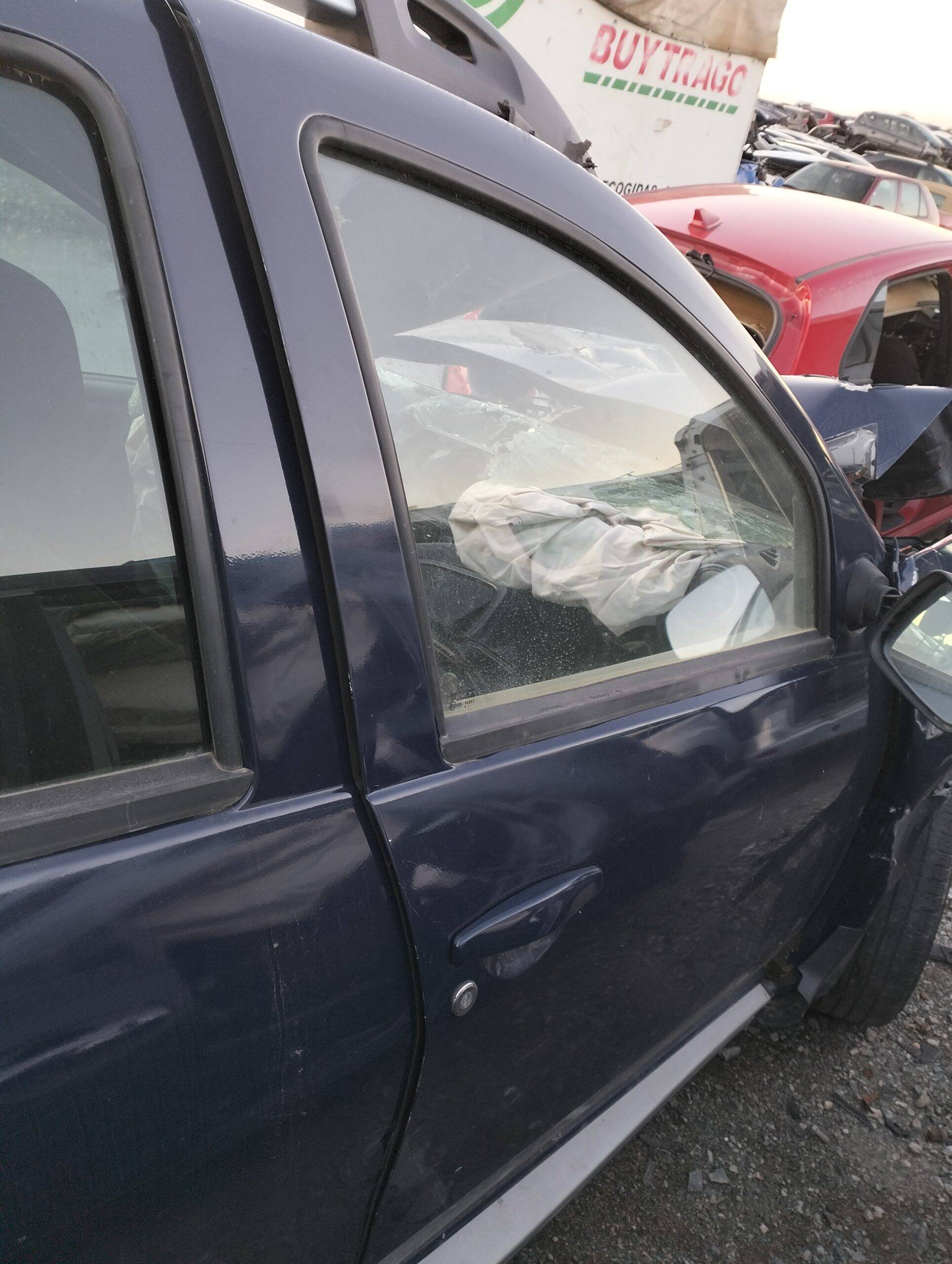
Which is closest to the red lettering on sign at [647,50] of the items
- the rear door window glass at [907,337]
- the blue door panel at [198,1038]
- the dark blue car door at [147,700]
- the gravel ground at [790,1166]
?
the rear door window glass at [907,337]

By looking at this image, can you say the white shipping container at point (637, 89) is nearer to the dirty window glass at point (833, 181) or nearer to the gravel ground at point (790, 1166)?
the dirty window glass at point (833, 181)

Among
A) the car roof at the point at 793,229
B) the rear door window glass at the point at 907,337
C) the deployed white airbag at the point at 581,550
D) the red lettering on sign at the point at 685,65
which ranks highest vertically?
the red lettering on sign at the point at 685,65

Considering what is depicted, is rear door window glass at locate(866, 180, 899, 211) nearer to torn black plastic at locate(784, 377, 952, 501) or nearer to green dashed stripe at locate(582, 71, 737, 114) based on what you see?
green dashed stripe at locate(582, 71, 737, 114)

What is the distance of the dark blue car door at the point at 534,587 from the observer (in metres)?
0.96

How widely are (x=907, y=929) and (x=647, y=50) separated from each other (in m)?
9.35

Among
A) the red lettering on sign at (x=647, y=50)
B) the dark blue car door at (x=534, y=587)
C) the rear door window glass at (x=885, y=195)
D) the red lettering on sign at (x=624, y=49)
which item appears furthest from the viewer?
the rear door window glass at (x=885, y=195)

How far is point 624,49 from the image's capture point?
8.62 metres

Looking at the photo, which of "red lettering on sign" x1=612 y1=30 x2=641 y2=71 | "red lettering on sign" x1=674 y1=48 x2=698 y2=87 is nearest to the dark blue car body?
"red lettering on sign" x1=612 y1=30 x2=641 y2=71

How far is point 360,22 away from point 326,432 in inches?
25.2

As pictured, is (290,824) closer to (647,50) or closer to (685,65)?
(647,50)

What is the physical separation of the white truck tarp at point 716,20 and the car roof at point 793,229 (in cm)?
492

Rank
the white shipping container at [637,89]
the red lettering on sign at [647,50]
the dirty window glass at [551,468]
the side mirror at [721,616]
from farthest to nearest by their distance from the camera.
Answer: the red lettering on sign at [647,50], the white shipping container at [637,89], the side mirror at [721,616], the dirty window glass at [551,468]

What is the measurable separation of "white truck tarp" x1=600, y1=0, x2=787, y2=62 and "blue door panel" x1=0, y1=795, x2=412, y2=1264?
9.35 meters

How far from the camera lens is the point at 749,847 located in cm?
146
